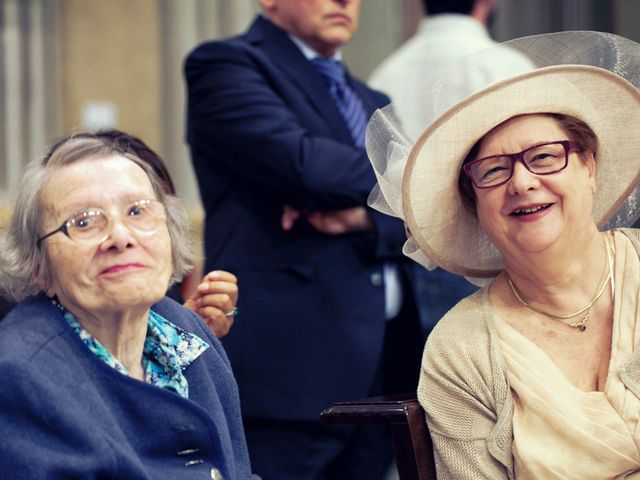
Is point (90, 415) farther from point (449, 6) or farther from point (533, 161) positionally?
point (449, 6)

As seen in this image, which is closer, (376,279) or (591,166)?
(591,166)

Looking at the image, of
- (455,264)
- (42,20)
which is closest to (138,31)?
(42,20)

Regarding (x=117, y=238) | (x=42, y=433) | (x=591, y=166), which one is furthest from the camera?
(x=591, y=166)

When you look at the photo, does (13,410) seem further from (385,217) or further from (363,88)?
(363,88)

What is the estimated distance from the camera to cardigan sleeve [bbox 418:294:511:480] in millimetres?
2863

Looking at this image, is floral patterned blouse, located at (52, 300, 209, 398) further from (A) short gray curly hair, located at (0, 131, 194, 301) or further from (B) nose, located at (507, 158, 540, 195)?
(B) nose, located at (507, 158, 540, 195)

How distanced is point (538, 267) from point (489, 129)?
1.14 ft

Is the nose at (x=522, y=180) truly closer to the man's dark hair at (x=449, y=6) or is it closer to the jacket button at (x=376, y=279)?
the jacket button at (x=376, y=279)

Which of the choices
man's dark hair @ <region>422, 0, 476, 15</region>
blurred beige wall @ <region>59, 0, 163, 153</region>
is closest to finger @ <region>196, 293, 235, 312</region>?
man's dark hair @ <region>422, 0, 476, 15</region>

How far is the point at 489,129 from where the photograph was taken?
2893mm

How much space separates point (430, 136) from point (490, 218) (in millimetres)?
243

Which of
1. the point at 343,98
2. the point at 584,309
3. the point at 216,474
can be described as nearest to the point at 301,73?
the point at 343,98

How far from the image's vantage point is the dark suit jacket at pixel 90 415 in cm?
231

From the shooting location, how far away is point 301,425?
12.6 feet
